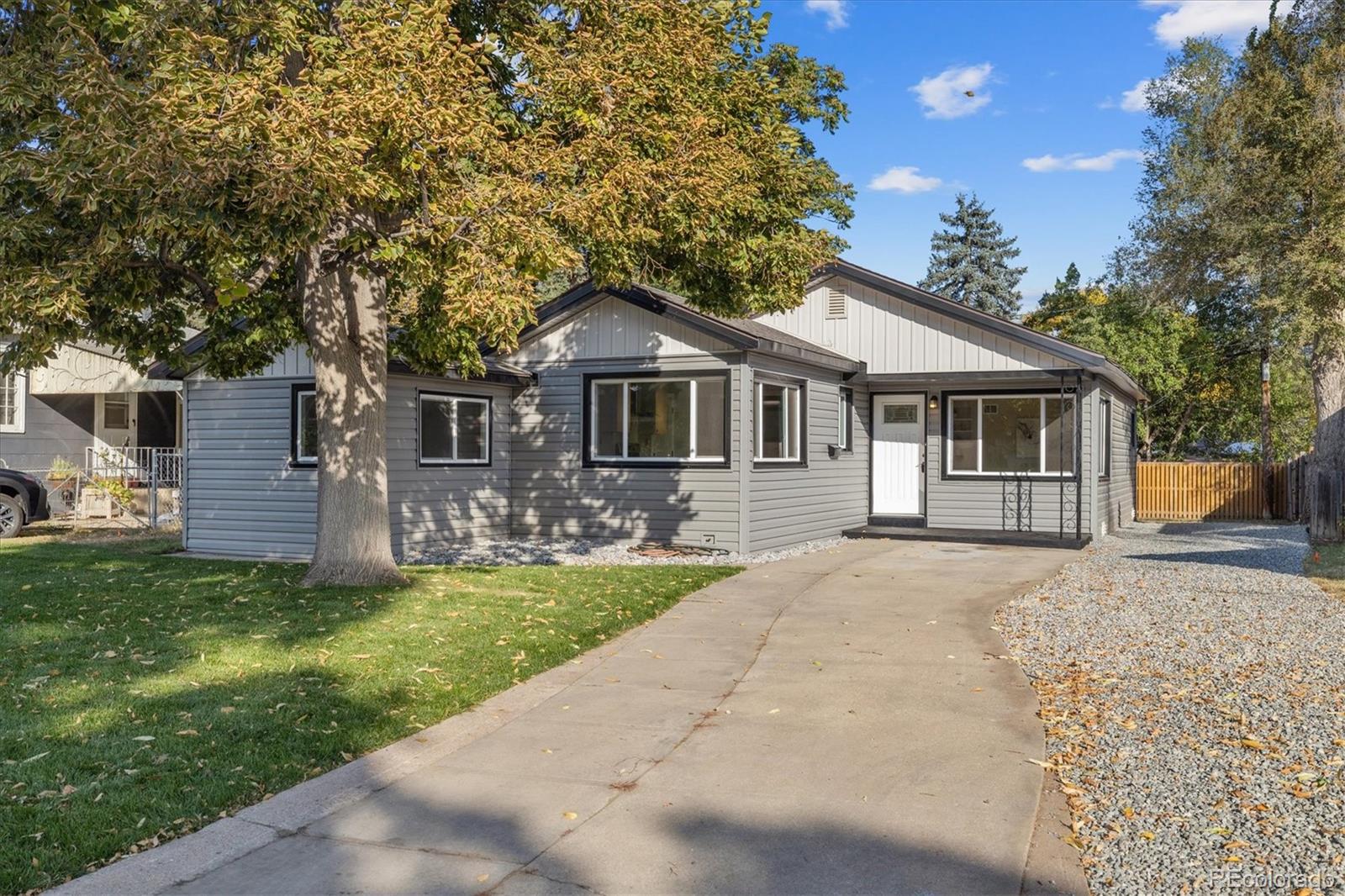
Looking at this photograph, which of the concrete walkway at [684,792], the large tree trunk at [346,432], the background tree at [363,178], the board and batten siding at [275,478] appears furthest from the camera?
the board and batten siding at [275,478]

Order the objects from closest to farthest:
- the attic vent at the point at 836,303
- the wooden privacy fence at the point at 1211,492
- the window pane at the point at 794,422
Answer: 1. the window pane at the point at 794,422
2. the attic vent at the point at 836,303
3. the wooden privacy fence at the point at 1211,492

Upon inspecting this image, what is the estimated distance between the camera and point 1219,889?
3.60 metres

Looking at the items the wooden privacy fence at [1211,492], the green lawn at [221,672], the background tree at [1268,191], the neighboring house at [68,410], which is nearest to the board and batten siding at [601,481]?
the green lawn at [221,672]

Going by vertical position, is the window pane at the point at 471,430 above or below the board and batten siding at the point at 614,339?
below

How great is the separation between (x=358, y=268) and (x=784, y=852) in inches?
306

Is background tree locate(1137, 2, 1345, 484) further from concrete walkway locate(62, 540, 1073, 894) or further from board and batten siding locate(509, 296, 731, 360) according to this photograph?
concrete walkway locate(62, 540, 1073, 894)

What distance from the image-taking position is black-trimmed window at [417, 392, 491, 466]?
14570 mm

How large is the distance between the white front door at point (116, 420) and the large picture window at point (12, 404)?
4.83 feet

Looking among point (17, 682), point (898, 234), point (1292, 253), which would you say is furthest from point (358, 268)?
point (898, 234)

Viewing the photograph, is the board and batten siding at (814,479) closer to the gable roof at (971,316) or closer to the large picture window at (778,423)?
the large picture window at (778,423)

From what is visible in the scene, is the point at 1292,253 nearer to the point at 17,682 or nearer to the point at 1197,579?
the point at 1197,579

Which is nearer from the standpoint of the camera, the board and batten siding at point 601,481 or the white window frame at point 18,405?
the board and batten siding at point 601,481

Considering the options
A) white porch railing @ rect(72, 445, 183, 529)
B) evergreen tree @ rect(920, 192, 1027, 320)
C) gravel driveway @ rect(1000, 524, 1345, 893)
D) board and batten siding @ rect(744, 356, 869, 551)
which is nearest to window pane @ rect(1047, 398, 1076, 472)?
board and batten siding @ rect(744, 356, 869, 551)

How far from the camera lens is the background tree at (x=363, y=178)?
733 cm
